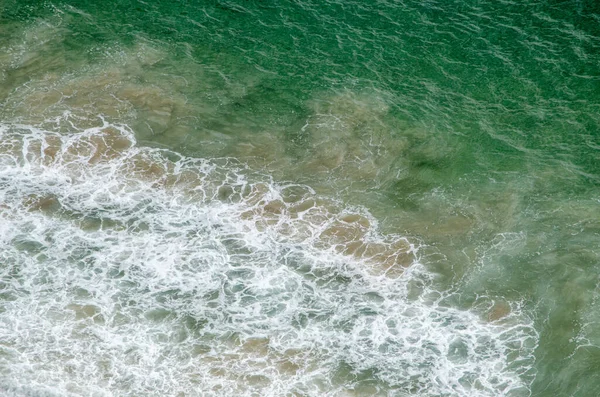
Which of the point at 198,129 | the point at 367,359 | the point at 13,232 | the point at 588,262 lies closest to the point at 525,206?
the point at 588,262

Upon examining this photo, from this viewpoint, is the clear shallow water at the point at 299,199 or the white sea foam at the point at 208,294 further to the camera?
the clear shallow water at the point at 299,199

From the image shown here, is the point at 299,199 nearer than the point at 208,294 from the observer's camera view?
No

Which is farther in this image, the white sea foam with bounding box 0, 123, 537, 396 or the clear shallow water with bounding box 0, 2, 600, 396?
the clear shallow water with bounding box 0, 2, 600, 396

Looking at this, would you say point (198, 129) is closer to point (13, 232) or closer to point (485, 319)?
point (13, 232)
